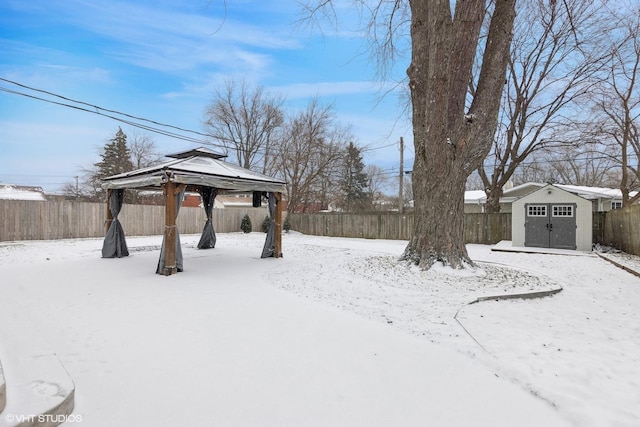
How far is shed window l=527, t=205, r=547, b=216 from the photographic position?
1127cm

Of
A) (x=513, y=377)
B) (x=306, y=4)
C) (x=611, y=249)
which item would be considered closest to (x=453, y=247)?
(x=513, y=377)

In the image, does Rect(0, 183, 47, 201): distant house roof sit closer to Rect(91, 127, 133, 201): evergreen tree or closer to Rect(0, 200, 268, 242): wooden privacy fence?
Rect(91, 127, 133, 201): evergreen tree

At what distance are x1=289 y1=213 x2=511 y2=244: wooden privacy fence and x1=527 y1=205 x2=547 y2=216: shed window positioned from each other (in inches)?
86.4

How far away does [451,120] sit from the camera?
6238mm

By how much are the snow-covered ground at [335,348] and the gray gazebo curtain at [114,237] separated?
2707 mm

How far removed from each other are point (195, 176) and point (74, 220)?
405 inches

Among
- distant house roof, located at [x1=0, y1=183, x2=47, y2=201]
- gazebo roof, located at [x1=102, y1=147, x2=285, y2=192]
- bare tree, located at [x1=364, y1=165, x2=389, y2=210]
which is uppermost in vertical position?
bare tree, located at [x1=364, y1=165, x2=389, y2=210]

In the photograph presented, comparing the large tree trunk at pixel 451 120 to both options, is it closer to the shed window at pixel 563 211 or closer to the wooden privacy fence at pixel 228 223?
the wooden privacy fence at pixel 228 223

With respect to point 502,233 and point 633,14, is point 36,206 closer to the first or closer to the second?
point 502,233

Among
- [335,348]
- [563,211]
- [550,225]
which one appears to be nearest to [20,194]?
[335,348]

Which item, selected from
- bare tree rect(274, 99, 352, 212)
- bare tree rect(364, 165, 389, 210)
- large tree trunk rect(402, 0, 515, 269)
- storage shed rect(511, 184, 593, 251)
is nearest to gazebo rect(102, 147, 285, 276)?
large tree trunk rect(402, 0, 515, 269)

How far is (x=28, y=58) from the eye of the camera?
7992 mm

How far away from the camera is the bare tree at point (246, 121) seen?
24438 millimetres

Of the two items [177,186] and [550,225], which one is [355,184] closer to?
[550,225]
